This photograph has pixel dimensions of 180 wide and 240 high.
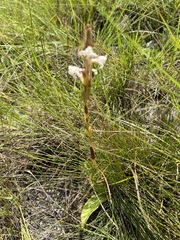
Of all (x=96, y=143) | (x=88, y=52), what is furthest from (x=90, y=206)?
(x=88, y=52)

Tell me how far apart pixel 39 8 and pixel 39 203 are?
35.5 inches

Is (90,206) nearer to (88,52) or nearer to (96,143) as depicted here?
(96,143)

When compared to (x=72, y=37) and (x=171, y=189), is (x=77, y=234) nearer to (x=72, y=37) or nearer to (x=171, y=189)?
(x=171, y=189)

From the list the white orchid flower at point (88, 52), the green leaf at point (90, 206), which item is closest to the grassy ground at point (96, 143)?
the green leaf at point (90, 206)

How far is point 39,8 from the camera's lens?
1653 mm

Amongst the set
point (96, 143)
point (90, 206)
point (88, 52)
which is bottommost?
point (90, 206)

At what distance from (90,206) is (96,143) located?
8.1 inches

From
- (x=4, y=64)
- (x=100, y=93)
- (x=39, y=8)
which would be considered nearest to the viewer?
(x=100, y=93)

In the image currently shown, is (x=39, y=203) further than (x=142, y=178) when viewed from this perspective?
Yes

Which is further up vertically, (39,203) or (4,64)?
(4,64)

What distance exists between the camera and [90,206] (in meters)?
1.16

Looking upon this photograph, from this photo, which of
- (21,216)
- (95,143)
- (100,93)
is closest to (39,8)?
(100,93)

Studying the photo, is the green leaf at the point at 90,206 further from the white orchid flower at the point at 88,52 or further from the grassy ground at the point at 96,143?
the white orchid flower at the point at 88,52

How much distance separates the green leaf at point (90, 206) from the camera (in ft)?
3.74
